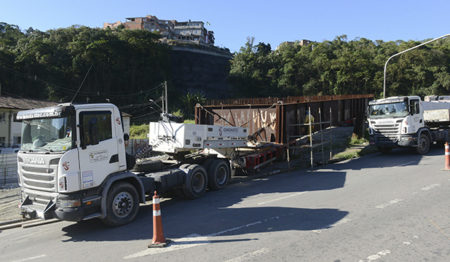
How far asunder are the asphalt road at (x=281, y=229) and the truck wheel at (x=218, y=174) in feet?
1.51

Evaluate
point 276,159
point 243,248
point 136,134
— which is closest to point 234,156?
point 276,159

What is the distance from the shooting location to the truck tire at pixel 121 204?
23.1 ft

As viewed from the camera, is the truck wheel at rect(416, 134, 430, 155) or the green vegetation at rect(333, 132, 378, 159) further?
the green vegetation at rect(333, 132, 378, 159)

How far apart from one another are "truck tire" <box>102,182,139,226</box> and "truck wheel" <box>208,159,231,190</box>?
3209 millimetres


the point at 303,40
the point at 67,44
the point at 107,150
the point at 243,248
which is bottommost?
the point at 243,248

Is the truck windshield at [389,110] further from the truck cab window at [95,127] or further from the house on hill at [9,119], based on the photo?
the house on hill at [9,119]

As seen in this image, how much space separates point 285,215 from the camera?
7.19 metres

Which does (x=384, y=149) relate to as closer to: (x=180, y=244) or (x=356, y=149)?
(x=356, y=149)

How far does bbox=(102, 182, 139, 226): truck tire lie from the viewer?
7.03 m

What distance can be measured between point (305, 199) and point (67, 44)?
6576 centimetres

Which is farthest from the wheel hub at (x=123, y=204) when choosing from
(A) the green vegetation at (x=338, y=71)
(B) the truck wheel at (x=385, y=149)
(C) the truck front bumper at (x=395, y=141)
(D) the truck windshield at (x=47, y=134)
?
(A) the green vegetation at (x=338, y=71)

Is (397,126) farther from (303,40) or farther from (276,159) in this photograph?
(303,40)

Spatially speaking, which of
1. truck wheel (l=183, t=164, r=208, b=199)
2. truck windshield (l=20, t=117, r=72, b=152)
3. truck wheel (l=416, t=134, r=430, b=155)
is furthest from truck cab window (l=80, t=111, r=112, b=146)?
truck wheel (l=416, t=134, r=430, b=155)

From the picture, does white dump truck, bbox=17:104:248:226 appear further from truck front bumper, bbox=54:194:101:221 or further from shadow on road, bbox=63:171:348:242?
shadow on road, bbox=63:171:348:242
